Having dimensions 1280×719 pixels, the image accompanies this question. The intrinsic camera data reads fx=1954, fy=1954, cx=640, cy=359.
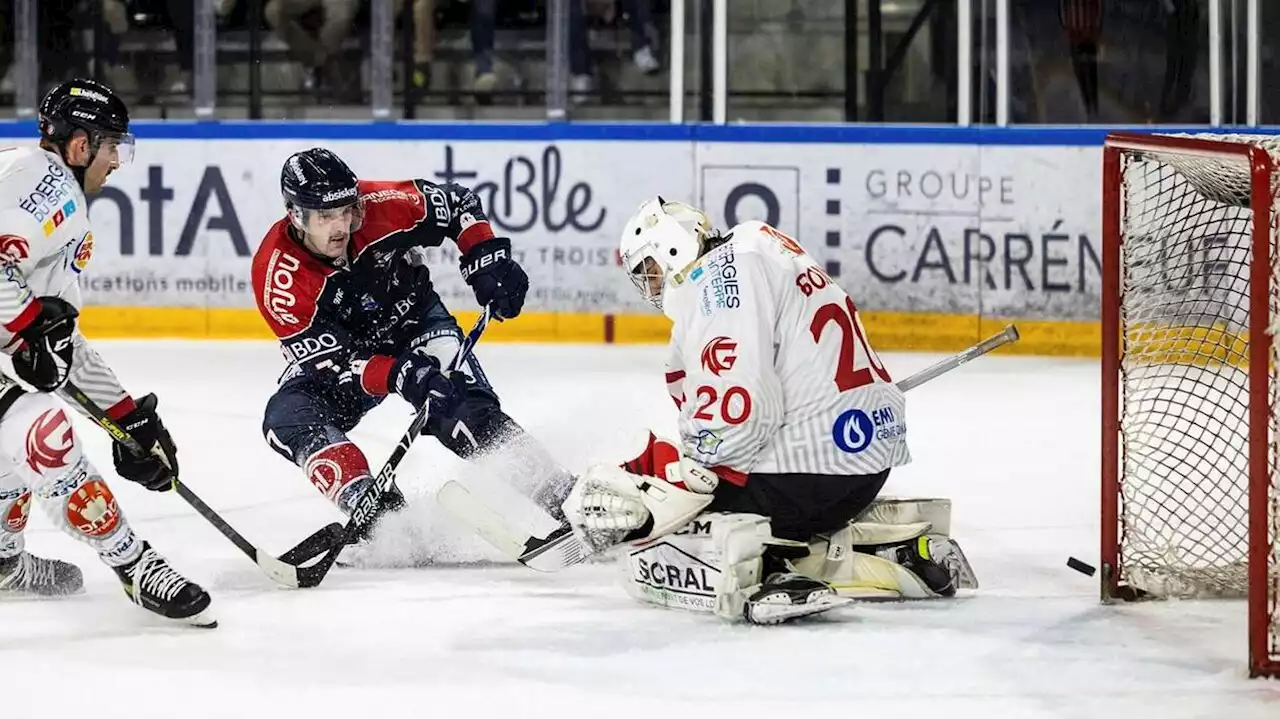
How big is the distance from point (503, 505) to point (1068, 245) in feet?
12.1

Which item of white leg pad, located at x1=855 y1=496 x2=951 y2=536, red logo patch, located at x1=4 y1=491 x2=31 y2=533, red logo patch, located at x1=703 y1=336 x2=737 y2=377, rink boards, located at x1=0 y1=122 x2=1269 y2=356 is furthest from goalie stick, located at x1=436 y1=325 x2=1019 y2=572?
rink boards, located at x1=0 y1=122 x2=1269 y2=356

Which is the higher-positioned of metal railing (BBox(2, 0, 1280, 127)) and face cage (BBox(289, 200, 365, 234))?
metal railing (BBox(2, 0, 1280, 127))

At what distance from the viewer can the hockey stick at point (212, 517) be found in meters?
3.64

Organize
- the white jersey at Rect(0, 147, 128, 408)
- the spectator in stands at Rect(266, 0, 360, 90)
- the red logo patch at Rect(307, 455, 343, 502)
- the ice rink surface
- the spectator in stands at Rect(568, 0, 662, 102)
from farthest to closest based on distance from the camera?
the spectator in stands at Rect(266, 0, 360, 90)
the spectator in stands at Rect(568, 0, 662, 102)
the red logo patch at Rect(307, 455, 343, 502)
the white jersey at Rect(0, 147, 128, 408)
the ice rink surface

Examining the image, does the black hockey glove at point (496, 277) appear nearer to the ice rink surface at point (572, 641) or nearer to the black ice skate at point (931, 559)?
the ice rink surface at point (572, 641)

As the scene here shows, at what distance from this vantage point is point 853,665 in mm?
3229

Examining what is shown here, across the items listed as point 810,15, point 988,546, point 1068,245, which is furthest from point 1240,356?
point 810,15

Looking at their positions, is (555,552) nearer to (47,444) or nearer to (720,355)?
(720,355)

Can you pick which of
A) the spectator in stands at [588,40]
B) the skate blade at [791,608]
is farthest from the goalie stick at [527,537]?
the spectator in stands at [588,40]

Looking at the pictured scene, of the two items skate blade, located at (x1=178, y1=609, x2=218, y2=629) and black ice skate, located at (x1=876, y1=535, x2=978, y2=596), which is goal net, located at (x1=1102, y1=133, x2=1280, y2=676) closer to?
black ice skate, located at (x1=876, y1=535, x2=978, y2=596)

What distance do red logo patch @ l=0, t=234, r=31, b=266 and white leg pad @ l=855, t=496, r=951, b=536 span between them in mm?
1620

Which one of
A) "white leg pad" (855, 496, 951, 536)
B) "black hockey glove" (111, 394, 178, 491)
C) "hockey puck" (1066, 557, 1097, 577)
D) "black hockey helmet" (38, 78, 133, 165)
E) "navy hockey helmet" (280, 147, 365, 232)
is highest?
"black hockey helmet" (38, 78, 133, 165)

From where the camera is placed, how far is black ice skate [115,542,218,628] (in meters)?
3.49

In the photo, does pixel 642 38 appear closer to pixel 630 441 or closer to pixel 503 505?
pixel 630 441
